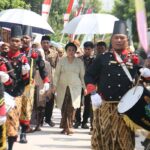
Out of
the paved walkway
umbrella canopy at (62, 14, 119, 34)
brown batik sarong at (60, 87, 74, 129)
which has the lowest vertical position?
the paved walkway

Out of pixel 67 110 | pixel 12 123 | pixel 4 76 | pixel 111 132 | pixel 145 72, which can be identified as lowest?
pixel 67 110

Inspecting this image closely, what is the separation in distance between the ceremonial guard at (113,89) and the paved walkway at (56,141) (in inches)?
99.3

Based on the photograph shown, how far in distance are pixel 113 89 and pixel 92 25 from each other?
15.8 ft

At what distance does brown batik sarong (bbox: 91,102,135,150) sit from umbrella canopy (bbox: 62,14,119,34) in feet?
15.1

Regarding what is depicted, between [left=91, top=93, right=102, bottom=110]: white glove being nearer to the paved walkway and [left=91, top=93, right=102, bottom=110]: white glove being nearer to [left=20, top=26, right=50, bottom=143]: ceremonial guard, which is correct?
[left=20, top=26, right=50, bottom=143]: ceremonial guard

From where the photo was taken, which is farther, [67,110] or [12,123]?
[67,110]

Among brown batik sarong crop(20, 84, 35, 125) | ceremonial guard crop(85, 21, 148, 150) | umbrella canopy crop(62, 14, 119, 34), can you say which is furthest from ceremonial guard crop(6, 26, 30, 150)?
umbrella canopy crop(62, 14, 119, 34)

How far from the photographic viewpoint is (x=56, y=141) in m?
10.2

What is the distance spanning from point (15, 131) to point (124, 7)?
52932 millimetres

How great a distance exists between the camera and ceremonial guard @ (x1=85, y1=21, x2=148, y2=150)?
6.84 meters

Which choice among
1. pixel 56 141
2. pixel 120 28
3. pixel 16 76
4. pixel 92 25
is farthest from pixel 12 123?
pixel 92 25

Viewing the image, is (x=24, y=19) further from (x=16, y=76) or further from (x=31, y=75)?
(x=16, y=76)

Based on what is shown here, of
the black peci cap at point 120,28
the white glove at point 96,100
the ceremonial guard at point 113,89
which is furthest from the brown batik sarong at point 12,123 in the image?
the black peci cap at point 120,28

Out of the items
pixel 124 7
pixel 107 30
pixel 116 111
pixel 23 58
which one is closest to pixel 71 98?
pixel 107 30
